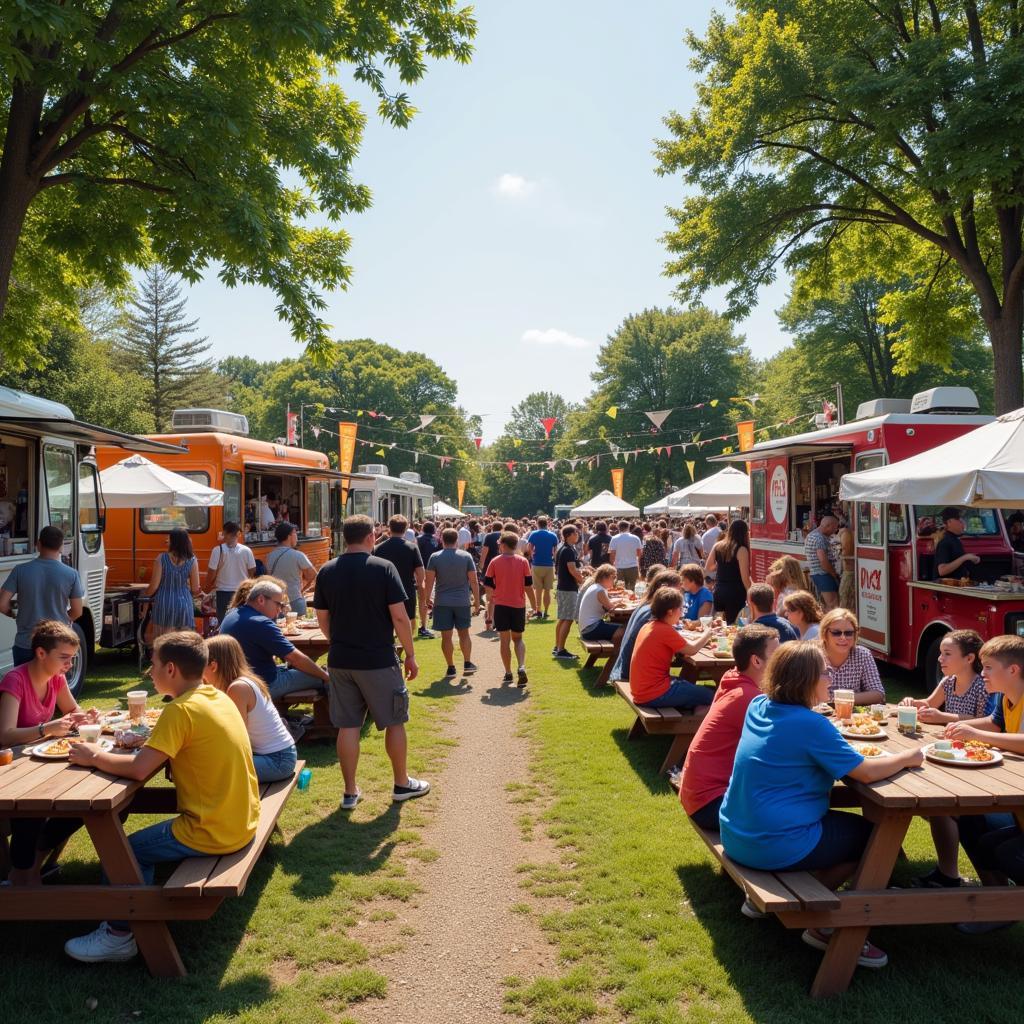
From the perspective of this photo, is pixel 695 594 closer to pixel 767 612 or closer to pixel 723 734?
pixel 767 612

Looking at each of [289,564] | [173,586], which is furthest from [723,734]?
[289,564]

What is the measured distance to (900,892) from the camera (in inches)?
138

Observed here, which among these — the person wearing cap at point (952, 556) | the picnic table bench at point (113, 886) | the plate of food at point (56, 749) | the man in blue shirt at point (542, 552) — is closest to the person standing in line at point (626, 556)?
the man in blue shirt at point (542, 552)

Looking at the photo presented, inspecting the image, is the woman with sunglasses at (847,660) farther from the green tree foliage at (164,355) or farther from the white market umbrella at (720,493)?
the green tree foliage at (164,355)

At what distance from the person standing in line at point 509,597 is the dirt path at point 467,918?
286 cm

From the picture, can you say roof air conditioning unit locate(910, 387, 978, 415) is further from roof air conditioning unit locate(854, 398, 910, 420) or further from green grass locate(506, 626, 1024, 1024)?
green grass locate(506, 626, 1024, 1024)

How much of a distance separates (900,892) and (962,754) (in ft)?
2.55

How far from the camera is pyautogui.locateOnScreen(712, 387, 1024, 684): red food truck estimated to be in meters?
7.75

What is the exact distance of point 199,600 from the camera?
36.4ft

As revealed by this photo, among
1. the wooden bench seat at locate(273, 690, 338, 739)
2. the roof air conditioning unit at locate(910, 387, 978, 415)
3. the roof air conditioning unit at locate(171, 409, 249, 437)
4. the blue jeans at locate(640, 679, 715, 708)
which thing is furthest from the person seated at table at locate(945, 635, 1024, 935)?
the roof air conditioning unit at locate(171, 409, 249, 437)

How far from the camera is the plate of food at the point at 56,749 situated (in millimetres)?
3951

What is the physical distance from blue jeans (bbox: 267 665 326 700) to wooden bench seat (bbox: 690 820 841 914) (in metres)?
4.15

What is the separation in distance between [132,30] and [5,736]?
264 inches

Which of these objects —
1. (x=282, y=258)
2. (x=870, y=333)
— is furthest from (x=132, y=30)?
(x=870, y=333)
